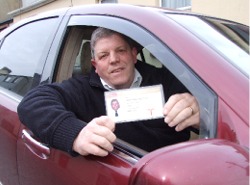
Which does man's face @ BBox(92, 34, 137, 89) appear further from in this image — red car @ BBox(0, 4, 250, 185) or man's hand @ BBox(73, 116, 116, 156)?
man's hand @ BBox(73, 116, 116, 156)

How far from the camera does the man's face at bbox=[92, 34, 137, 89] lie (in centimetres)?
204

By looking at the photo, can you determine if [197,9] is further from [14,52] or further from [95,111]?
[95,111]

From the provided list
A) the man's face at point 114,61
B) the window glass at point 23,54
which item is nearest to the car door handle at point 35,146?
the window glass at point 23,54

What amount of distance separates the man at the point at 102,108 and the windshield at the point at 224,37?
0.22 m

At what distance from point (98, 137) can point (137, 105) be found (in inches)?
8.5

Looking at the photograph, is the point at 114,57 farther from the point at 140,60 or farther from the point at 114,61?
the point at 140,60

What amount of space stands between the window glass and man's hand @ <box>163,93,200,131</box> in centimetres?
103

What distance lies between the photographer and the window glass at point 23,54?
245 centimetres

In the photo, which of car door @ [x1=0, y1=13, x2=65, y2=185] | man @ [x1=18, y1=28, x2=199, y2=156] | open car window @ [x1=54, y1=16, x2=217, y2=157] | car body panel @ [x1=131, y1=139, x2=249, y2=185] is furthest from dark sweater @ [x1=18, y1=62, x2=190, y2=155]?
car body panel @ [x1=131, y1=139, x2=249, y2=185]

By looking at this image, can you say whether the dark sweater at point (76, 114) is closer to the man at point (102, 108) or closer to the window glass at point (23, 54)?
the man at point (102, 108)

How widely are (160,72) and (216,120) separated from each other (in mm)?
906

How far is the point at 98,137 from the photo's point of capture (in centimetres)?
150

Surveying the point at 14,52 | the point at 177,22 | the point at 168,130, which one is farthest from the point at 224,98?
the point at 14,52

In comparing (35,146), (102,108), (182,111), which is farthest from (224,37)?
(35,146)
